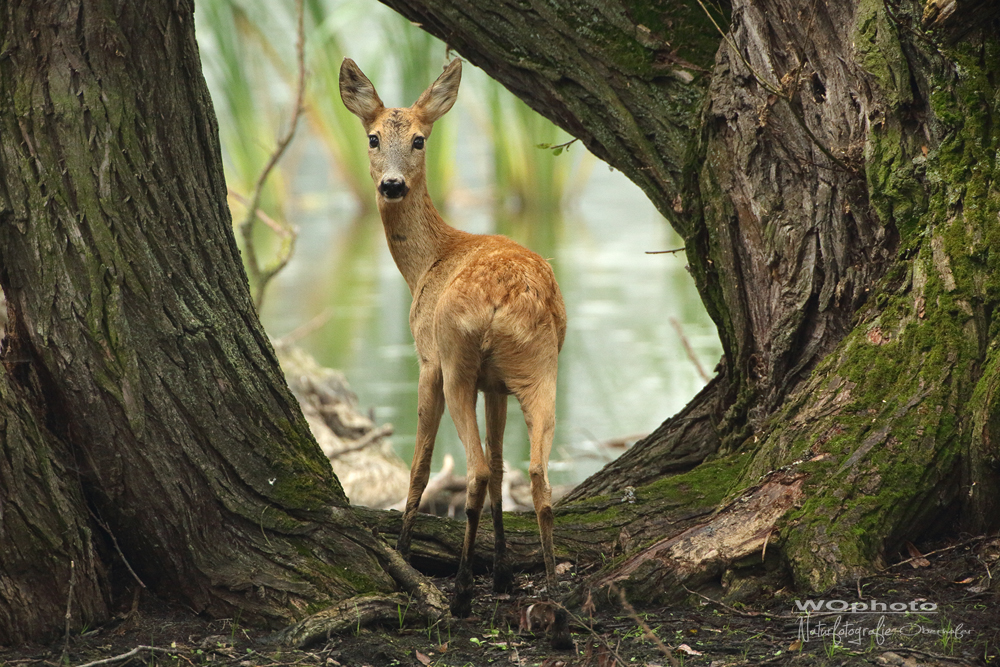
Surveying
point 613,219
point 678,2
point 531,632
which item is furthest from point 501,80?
point 613,219

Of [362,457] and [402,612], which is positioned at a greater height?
[362,457]

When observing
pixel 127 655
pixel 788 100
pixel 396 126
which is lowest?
pixel 127 655

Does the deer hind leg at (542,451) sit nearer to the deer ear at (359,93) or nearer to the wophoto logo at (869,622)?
the wophoto logo at (869,622)

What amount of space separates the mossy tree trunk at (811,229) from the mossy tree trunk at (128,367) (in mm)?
1366

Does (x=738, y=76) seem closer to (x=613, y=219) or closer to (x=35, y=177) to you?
Answer: (x=35, y=177)

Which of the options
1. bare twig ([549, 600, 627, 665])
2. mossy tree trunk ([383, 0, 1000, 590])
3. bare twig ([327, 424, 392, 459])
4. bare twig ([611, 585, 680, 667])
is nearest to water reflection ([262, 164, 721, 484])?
bare twig ([327, 424, 392, 459])

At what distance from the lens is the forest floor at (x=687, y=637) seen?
11.3 ft

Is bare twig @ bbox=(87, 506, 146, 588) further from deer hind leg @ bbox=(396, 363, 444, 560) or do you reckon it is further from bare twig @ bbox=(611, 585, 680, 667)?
bare twig @ bbox=(611, 585, 680, 667)

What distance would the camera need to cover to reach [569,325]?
12836 mm

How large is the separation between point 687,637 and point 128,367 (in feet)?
6.99

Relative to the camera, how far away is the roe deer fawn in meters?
4.04

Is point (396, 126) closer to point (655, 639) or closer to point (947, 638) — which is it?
point (655, 639)

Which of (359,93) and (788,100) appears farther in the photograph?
(359,93)

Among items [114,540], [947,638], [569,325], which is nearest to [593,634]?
[947,638]
